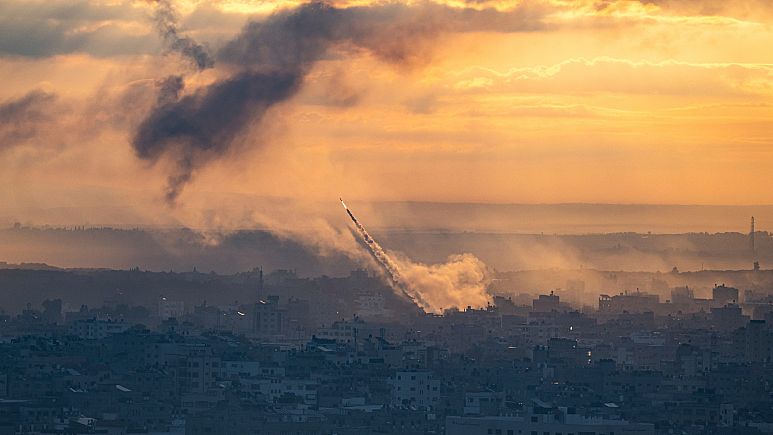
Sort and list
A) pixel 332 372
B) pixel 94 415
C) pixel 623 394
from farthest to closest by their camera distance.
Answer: pixel 332 372, pixel 623 394, pixel 94 415

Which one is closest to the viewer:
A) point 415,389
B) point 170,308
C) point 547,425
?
point 547,425

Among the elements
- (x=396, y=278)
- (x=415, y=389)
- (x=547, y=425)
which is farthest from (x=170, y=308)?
(x=547, y=425)

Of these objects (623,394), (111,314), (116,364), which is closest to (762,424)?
(623,394)

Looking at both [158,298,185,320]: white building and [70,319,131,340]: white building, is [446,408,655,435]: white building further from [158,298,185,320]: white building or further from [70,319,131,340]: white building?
[158,298,185,320]: white building

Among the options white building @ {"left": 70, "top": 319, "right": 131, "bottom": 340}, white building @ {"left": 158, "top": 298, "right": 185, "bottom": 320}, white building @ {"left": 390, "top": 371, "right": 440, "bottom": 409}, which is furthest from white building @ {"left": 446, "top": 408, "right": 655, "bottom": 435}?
white building @ {"left": 158, "top": 298, "right": 185, "bottom": 320}

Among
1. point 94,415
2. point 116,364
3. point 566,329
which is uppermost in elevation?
point 566,329

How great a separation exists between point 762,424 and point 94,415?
2262cm

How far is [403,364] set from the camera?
120 m

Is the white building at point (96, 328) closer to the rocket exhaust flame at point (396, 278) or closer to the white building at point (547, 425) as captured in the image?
the rocket exhaust flame at point (396, 278)

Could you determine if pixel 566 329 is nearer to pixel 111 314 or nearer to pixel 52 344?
pixel 111 314

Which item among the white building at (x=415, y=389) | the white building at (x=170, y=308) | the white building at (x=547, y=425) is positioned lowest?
the white building at (x=547, y=425)

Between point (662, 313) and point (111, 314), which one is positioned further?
point (662, 313)

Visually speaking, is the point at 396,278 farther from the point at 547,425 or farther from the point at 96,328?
the point at 547,425

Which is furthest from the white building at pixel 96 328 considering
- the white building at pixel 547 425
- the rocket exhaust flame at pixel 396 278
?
the white building at pixel 547 425
